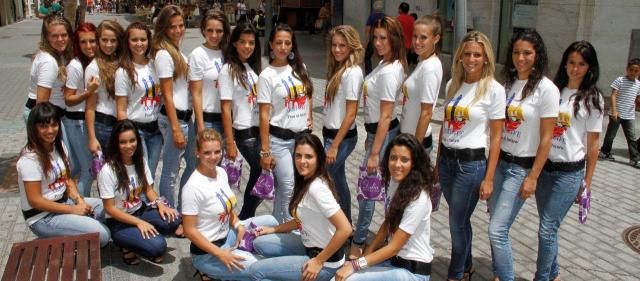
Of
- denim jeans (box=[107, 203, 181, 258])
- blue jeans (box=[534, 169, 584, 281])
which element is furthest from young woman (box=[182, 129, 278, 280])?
blue jeans (box=[534, 169, 584, 281])

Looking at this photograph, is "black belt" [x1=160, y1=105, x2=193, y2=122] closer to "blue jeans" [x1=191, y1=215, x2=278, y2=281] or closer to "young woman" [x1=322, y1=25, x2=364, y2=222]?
"young woman" [x1=322, y1=25, x2=364, y2=222]

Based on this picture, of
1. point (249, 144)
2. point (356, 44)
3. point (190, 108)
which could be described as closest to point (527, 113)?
point (356, 44)

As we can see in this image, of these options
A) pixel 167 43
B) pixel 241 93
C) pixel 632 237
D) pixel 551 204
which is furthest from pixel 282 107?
pixel 632 237

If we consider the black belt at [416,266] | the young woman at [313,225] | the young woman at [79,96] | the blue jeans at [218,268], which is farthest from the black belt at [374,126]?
the young woman at [79,96]

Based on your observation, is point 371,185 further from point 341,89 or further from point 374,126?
point 341,89

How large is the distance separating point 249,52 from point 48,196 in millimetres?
1843

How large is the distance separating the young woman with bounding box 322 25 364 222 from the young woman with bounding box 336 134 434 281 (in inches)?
32.8

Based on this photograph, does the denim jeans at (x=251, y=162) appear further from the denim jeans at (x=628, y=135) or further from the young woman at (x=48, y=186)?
the denim jeans at (x=628, y=135)

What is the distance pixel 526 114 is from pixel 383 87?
1017 mm

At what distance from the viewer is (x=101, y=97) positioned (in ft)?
15.3

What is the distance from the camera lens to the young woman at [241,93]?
14.4 ft

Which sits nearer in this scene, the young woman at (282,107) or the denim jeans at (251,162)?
the young woman at (282,107)

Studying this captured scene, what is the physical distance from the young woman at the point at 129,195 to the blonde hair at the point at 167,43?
666 millimetres

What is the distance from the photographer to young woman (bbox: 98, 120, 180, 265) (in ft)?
13.5
